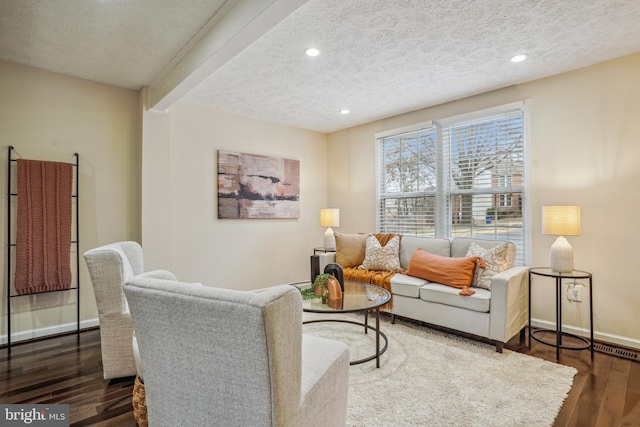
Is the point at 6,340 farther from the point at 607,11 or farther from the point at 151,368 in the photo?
the point at 607,11

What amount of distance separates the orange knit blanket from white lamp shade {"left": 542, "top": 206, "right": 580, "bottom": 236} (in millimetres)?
4515

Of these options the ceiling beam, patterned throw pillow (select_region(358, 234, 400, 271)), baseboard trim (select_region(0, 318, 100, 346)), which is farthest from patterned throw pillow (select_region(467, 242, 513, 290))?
baseboard trim (select_region(0, 318, 100, 346))

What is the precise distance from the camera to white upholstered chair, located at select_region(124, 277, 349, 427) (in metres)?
1.06

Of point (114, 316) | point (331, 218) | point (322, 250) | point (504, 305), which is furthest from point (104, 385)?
point (331, 218)

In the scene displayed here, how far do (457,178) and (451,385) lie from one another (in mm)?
2585

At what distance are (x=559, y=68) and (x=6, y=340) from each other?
18.8 feet

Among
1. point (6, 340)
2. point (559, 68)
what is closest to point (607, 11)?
point (559, 68)

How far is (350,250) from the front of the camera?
14.0 feet

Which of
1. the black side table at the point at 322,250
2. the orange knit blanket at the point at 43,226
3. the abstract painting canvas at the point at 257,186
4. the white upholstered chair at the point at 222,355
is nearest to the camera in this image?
the white upholstered chair at the point at 222,355

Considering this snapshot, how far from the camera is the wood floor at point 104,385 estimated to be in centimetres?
197

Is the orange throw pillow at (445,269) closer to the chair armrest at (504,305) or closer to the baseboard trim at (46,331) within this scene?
the chair armrest at (504,305)

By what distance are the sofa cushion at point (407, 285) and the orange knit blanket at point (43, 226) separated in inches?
129

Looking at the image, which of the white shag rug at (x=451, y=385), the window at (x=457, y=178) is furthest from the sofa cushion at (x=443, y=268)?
the window at (x=457, y=178)

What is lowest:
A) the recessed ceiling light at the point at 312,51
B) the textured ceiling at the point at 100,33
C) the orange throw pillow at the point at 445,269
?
the orange throw pillow at the point at 445,269
